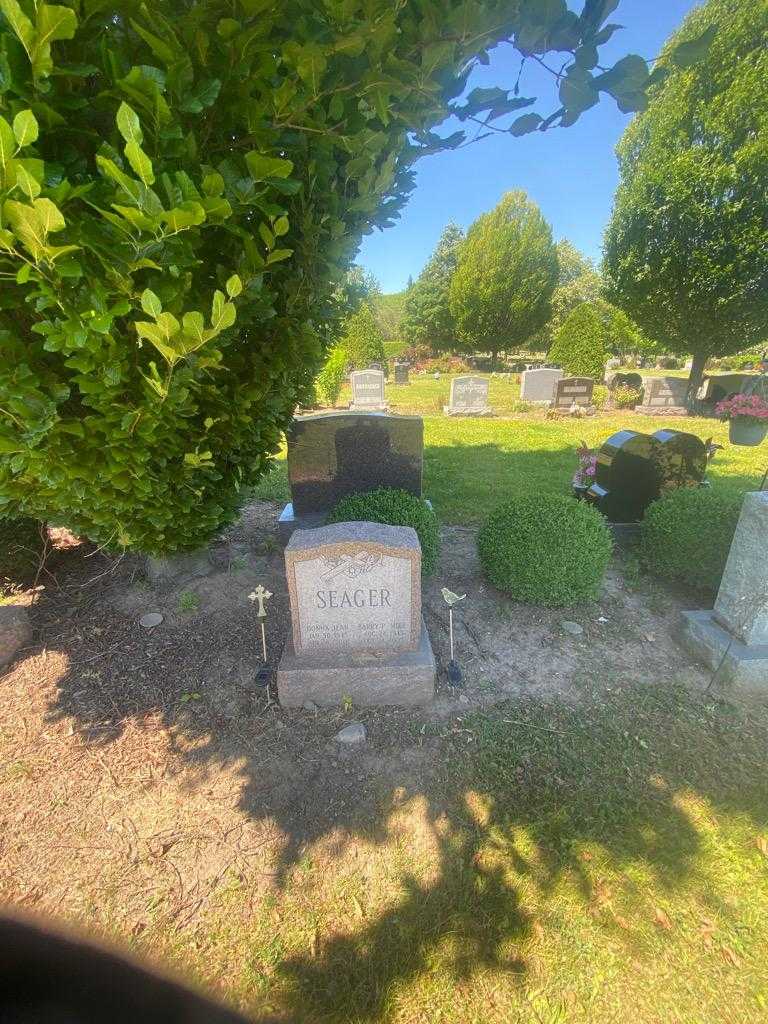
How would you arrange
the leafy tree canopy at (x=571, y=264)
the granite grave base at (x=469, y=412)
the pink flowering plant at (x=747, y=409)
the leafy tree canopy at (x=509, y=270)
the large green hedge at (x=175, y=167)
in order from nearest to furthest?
1. the large green hedge at (x=175, y=167)
2. the pink flowering plant at (x=747, y=409)
3. the granite grave base at (x=469, y=412)
4. the leafy tree canopy at (x=509, y=270)
5. the leafy tree canopy at (x=571, y=264)

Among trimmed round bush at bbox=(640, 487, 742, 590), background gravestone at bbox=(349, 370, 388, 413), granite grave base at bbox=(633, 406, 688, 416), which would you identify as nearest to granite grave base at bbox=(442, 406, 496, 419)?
background gravestone at bbox=(349, 370, 388, 413)

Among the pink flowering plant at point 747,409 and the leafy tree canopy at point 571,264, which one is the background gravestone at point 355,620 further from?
the leafy tree canopy at point 571,264

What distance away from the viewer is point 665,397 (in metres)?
16.5

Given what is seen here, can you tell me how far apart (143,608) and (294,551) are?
212 centimetres

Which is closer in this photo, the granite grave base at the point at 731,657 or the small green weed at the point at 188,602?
the granite grave base at the point at 731,657

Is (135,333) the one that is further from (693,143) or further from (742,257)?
(693,143)

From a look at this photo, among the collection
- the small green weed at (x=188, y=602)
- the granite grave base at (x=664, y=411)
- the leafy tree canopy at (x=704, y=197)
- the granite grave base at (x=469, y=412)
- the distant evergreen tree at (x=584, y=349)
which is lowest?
the small green weed at (x=188, y=602)

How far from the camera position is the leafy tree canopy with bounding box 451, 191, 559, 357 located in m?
31.3

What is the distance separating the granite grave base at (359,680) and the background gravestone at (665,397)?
54.5 feet

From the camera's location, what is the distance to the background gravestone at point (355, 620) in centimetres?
334

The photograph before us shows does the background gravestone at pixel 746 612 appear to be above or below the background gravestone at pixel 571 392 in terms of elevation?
below

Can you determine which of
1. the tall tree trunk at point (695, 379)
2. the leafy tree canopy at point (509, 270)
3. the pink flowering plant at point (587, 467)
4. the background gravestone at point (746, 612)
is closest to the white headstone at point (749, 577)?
the background gravestone at point (746, 612)

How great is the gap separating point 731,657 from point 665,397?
52.1 ft

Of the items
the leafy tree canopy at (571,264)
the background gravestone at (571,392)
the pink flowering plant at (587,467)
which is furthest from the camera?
the leafy tree canopy at (571,264)
